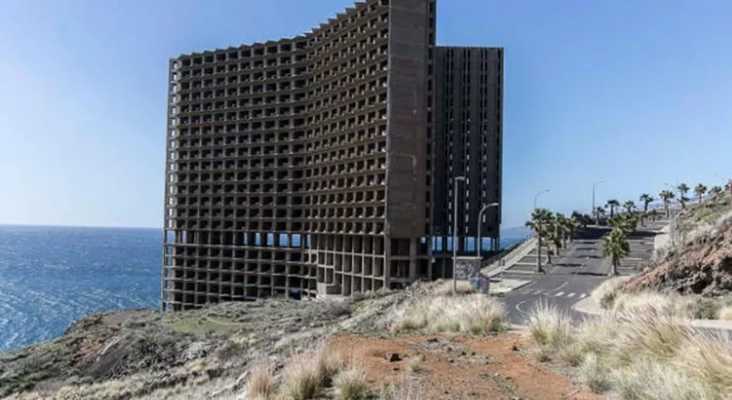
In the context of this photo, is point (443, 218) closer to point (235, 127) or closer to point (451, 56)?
point (451, 56)

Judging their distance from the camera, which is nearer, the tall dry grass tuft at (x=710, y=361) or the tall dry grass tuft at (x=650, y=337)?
the tall dry grass tuft at (x=710, y=361)

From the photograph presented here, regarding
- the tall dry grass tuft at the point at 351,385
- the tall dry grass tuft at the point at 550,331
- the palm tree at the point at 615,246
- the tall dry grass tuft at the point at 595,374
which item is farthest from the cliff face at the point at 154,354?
the palm tree at the point at 615,246

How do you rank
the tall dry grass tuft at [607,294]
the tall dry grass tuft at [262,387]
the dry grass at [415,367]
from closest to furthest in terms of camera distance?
1. the tall dry grass tuft at [262,387]
2. the dry grass at [415,367]
3. the tall dry grass tuft at [607,294]

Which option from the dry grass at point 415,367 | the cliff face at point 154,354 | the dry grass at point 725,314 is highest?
the dry grass at point 415,367

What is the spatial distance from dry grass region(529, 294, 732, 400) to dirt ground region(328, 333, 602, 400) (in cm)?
59

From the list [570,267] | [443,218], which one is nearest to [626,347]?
[570,267]

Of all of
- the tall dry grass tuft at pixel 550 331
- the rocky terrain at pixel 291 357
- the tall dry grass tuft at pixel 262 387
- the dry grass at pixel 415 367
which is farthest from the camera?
the tall dry grass tuft at pixel 550 331

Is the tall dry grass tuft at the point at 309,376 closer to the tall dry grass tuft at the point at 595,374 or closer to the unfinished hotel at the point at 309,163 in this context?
the tall dry grass tuft at the point at 595,374

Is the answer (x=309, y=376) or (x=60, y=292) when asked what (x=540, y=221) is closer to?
(x=309, y=376)

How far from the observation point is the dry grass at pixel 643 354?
7125 millimetres

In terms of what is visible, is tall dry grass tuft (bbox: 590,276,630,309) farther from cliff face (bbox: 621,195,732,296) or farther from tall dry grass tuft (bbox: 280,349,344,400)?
tall dry grass tuft (bbox: 280,349,344,400)

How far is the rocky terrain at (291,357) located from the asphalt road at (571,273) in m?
9.28

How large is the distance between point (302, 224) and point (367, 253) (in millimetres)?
16401

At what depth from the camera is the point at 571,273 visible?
70.2 m
